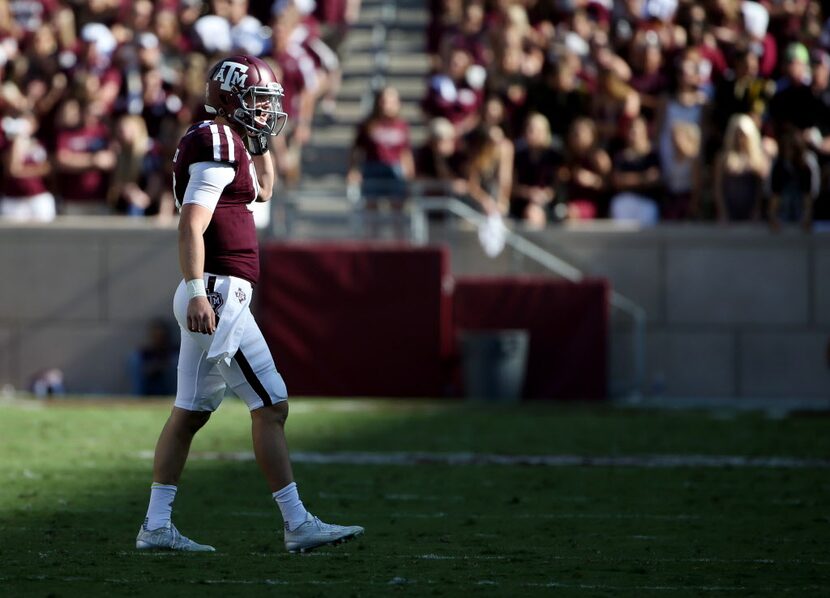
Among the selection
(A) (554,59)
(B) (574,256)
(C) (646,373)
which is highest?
(A) (554,59)

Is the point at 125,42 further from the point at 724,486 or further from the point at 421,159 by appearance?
the point at 724,486

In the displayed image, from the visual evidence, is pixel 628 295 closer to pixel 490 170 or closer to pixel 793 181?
pixel 490 170

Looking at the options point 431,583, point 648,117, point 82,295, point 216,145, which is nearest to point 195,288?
point 216,145

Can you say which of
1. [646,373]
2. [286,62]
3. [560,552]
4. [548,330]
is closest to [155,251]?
[286,62]

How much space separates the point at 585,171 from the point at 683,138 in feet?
3.52

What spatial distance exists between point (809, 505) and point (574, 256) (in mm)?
8311

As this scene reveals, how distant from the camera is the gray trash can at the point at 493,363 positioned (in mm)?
15516

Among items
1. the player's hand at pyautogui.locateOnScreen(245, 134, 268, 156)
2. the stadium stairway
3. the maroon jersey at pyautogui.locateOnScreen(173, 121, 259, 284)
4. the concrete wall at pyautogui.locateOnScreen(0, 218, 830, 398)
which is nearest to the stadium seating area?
the stadium stairway

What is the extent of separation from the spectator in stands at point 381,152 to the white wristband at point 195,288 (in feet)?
32.9

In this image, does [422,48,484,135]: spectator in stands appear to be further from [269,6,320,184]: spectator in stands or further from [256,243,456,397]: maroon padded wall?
[256,243,456,397]: maroon padded wall

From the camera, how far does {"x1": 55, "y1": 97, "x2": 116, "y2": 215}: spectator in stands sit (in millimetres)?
17547

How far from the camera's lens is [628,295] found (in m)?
16.4

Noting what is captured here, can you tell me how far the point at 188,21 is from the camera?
19609mm

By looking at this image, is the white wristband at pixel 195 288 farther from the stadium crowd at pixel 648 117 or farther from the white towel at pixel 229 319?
the stadium crowd at pixel 648 117
